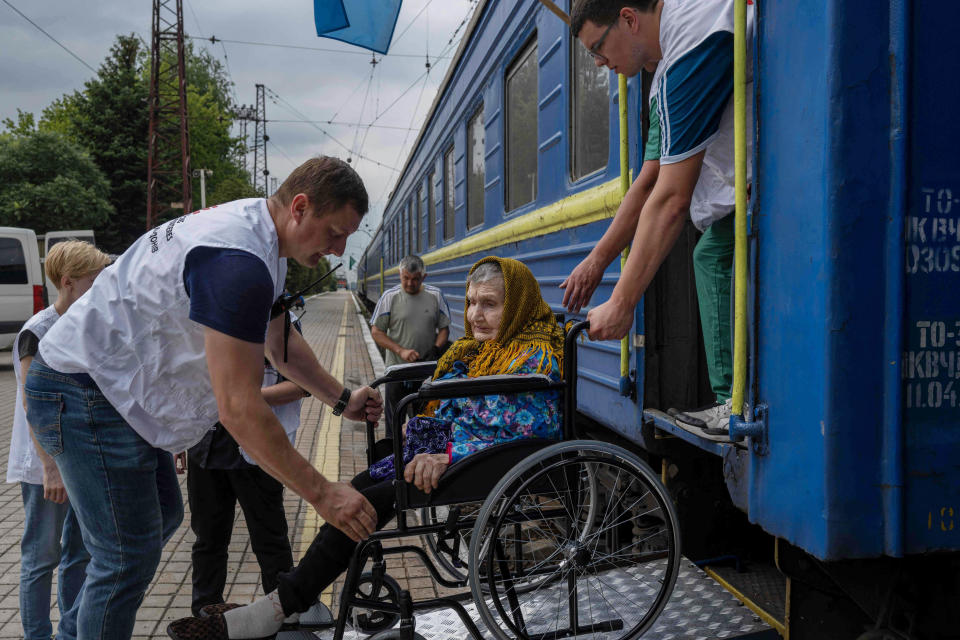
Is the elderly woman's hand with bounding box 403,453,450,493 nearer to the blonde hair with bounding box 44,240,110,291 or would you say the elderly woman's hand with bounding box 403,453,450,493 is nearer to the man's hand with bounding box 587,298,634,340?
the man's hand with bounding box 587,298,634,340

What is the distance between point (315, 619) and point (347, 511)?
1.75 ft

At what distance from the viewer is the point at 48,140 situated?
27.6 metres

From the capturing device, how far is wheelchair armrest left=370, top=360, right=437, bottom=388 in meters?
2.85

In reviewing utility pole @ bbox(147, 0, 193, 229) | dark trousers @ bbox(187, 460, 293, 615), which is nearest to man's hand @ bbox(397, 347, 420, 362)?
dark trousers @ bbox(187, 460, 293, 615)

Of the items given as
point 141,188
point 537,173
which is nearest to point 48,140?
point 141,188

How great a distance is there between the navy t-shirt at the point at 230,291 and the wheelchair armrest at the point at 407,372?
37.1 inches

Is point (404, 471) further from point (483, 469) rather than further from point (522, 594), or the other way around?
point (522, 594)

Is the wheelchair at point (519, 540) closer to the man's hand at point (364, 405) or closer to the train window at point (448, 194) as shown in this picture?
the man's hand at point (364, 405)

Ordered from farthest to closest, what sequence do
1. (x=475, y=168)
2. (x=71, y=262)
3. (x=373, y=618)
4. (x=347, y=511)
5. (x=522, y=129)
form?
(x=475, y=168) < (x=522, y=129) < (x=71, y=262) < (x=373, y=618) < (x=347, y=511)

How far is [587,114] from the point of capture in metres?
3.58

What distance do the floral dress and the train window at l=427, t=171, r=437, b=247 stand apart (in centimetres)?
720

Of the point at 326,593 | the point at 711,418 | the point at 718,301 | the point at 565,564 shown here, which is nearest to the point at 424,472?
the point at 565,564

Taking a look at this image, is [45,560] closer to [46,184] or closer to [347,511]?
[347,511]

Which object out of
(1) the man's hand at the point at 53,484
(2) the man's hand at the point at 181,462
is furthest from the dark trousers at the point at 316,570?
(2) the man's hand at the point at 181,462
